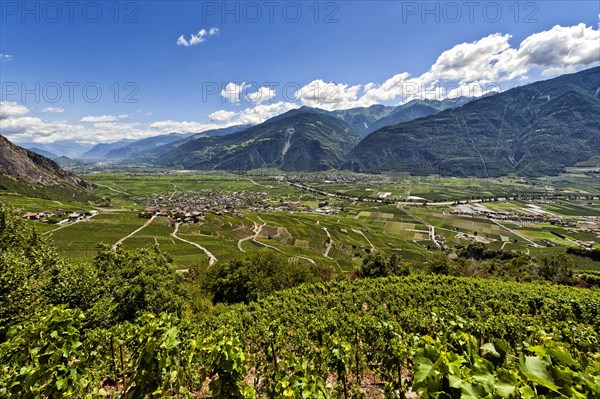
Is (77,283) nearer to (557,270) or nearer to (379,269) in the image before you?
(379,269)

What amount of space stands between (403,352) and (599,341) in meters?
16.5

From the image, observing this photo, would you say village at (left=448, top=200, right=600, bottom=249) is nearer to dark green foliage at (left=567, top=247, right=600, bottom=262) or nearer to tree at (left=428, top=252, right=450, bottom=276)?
dark green foliage at (left=567, top=247, right=600, bottom=262)

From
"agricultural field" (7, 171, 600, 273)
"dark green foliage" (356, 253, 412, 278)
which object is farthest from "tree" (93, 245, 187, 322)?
"agricultural field" (7, 171, 600, 273)

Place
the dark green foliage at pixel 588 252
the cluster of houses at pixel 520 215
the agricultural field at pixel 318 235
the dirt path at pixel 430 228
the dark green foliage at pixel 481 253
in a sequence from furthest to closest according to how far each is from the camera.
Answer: the cluster of houses at pixel 520 215
the dirt path at pixel 430 228
the dark green foliage at pixel 481 253
the dark green foliage at pixel 588 252
the agricultural field at pixel 318 235

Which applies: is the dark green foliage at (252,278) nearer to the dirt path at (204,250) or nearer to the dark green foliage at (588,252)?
the dirt path at (204,250)

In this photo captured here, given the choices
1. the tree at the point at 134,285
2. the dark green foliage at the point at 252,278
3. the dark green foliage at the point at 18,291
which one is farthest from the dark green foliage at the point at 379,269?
the dark green foliage at the point at 18,291

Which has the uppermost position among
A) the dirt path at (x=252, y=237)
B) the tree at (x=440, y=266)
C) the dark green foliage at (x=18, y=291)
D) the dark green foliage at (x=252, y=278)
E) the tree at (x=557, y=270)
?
the dark green foliage at (x=18, y=291)

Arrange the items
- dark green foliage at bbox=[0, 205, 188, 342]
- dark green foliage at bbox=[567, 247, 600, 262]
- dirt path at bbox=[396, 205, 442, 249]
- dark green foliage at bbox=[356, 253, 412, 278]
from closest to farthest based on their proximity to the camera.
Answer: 1. dark green foliage at bbox=[0, 205, 188, 342]
2. dark green foliage at bbox=[356, 253, 412, 278]
3. dark green foliage at bbox=[567, 247, 600, 262]
4. dirt path at bbox=[396, 205, 442, 249]

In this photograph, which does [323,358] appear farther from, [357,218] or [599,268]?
[357,218]

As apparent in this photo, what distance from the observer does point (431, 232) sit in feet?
501

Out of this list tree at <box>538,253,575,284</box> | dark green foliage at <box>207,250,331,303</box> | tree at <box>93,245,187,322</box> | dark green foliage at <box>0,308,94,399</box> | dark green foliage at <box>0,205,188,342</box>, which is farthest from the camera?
tree at <box>538,253,575,284</box>

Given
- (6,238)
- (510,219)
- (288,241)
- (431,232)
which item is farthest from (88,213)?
(510,219)

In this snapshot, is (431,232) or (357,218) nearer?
(431,232)

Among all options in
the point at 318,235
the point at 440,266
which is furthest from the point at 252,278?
the point at 318,235
